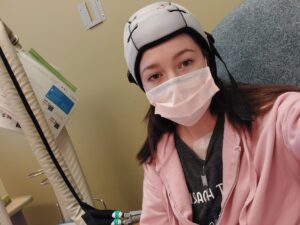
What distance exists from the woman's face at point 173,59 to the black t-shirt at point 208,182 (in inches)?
6.9

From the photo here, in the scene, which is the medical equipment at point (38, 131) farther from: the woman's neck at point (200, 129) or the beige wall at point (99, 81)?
the beige wall at point (99, 81)

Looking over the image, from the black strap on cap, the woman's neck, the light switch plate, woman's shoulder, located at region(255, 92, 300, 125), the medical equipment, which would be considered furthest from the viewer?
the light switch plate

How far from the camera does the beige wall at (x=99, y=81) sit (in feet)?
4.92

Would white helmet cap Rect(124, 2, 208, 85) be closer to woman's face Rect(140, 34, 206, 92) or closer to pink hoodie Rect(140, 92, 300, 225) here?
woman's face Rect(140, 34, 206, 92)

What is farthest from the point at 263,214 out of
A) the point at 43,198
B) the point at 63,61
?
the point at 43,198

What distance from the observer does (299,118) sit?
0.65 meters

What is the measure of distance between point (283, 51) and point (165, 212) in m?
0.57

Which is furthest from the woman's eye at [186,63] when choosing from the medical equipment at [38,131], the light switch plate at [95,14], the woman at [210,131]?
the light switch plate at [95,14]

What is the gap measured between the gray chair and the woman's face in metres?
0.20

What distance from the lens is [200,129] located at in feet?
3.01

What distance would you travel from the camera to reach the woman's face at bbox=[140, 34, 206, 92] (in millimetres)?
815

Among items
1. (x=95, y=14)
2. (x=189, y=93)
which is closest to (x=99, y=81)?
(x=95, y=14)

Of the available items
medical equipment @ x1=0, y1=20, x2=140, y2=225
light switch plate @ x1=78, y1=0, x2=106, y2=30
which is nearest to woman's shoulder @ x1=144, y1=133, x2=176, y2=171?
medical equipment @ x1=0, y1=20, x2=140, y2=225

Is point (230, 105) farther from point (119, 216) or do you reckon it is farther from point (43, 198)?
point (43, 198)
